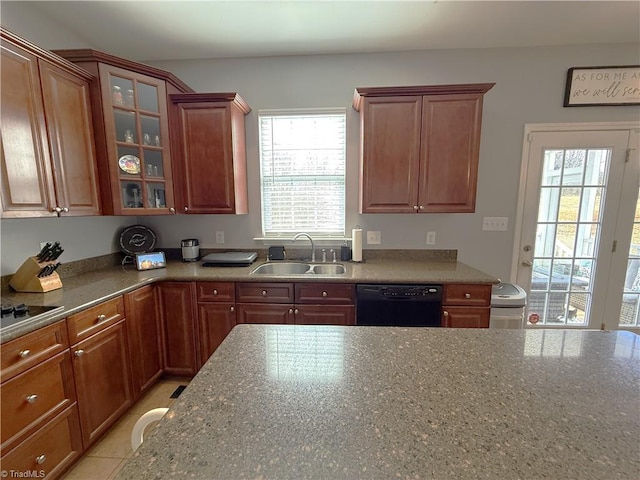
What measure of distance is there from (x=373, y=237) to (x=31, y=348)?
2.32 meters

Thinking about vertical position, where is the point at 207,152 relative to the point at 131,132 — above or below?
below

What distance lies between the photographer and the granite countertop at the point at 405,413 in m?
0.50

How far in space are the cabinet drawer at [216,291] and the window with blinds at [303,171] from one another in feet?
2.49

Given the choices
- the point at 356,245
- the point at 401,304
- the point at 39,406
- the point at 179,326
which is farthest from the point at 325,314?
the point at 39,406

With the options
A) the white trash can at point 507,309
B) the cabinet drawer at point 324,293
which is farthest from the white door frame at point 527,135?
the cabinet drawer at point 324,293

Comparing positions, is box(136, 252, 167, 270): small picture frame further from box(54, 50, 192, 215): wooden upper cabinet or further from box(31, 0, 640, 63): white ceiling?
box(31, 0, 640, 63): white ceiling

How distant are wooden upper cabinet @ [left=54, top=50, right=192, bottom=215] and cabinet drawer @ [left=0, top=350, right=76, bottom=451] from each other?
3.48 feet

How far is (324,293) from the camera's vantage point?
196cm

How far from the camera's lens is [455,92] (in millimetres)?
2025

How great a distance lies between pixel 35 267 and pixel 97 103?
114 centimetres

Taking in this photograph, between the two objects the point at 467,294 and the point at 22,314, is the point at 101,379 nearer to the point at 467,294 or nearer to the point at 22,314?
the point at 22,314

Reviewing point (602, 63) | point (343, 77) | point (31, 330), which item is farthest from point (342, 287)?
point (602, 63)

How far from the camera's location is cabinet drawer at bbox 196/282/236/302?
6.56 ft

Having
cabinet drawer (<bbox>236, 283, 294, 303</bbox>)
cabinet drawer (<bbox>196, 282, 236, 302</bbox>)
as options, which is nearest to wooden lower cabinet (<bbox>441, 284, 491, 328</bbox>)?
cabinet drawer (<bbox>236, 283, 294, 303</bbox>)
